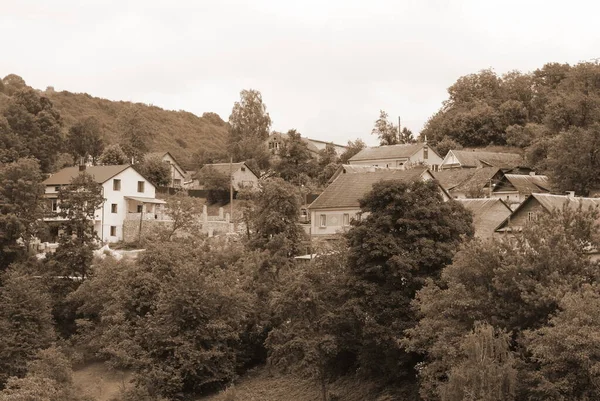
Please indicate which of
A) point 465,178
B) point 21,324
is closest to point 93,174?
point 21,324

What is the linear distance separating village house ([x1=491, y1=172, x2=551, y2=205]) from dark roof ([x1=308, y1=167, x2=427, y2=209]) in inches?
342

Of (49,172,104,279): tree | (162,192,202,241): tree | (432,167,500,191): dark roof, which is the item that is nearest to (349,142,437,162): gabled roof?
(432,167,500,191): dark roof

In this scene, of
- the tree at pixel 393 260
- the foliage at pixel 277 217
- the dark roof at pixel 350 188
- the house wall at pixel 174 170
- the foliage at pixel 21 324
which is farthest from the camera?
the house wall at pixel 174 170

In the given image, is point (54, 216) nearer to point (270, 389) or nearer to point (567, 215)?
point (270, 389)

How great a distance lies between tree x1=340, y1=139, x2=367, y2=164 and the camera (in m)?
93.7

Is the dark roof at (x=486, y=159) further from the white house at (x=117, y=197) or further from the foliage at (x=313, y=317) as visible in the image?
the foliage at (x=313, y=317)

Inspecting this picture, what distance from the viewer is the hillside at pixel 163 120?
14138 centimetres

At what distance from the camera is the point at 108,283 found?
5169 centimetres

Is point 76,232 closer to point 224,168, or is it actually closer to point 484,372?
point 224,168

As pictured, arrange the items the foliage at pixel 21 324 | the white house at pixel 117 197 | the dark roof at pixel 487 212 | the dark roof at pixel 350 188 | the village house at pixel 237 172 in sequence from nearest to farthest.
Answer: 1. the foliage at pixel 21 324
2. the dark roof at pixel 487 212
3. the dark roof at pixel 350 188
4. the white house at pixel 117 197
5. the village house at pixel 237 172

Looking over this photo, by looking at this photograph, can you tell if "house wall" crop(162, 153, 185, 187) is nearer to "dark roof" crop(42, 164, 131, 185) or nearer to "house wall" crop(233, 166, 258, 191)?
"house wall" crop(233, 166, 258, 191)

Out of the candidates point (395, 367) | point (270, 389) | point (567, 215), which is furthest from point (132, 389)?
point (567, 215)

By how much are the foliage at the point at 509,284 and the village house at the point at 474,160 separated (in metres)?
50.1

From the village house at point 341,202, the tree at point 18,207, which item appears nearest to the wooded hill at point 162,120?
the tree at point 18,207
